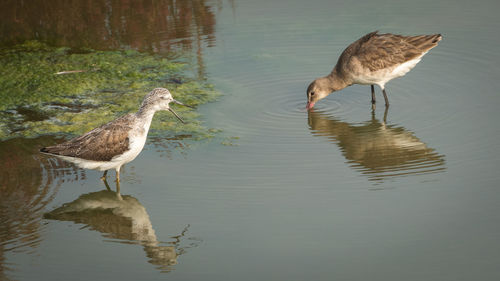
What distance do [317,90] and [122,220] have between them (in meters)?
4.74

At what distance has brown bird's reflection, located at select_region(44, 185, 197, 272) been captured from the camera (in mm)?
7078

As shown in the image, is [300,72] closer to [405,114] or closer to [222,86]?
[222,86]

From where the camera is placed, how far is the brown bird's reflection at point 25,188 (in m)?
7.48

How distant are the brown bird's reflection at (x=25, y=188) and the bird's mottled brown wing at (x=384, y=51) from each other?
16.8 ft

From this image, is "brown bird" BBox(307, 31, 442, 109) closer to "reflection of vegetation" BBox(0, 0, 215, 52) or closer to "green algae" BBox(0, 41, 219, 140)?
"green algae" BBox(0, 41, 219, 140)

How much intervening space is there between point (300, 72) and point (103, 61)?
4.05 m

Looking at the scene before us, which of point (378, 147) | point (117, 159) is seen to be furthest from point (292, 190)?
point (117, 159)

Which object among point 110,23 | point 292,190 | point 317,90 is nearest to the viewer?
point 292,190

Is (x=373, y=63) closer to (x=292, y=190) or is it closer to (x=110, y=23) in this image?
(x=292, y=190)

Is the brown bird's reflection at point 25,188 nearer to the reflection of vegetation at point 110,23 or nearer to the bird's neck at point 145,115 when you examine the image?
→ the bird's neck at point 145,115

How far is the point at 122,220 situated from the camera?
7.98 m

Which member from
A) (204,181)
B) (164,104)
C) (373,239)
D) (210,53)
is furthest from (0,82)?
(373,239)

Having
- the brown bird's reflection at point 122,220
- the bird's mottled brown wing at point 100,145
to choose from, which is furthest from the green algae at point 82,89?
the brown bird's reflection at point 122,220

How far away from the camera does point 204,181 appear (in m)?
8.70
